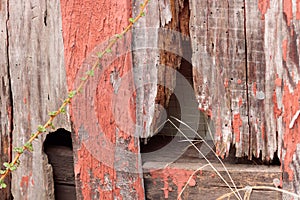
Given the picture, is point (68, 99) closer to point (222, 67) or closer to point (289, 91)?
point (222, 67)

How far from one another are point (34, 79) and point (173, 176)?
77 centimetres

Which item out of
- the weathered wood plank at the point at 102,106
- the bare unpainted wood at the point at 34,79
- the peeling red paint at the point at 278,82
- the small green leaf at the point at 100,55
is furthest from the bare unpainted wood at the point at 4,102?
the peeling red paint at the point at 278,82

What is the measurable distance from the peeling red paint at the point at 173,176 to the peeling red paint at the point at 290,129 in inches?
15.8

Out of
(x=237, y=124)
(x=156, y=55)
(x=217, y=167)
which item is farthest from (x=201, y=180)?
(x=156, y=55)

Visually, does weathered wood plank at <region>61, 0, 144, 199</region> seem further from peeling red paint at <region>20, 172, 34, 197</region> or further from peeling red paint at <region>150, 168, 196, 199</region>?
peeling red paint at <region>20, 172, 34, 197</region>

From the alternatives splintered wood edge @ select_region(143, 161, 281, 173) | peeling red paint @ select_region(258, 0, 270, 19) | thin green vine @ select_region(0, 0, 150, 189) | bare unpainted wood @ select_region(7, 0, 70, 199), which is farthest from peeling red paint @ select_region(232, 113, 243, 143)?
bare unpainted wood @ select_region(7, 0, 70, 199)

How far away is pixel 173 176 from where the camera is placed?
2412 millimetres

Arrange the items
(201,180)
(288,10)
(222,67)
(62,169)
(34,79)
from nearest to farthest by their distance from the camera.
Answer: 1. (288,10)
2. (222,67)
3. (201,180)
4. (34,79)
5. (62,169)

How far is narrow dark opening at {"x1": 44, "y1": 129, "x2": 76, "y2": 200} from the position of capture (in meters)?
2.67

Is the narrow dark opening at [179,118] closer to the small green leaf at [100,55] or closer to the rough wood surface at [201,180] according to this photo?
the rough wood surface at [201,180]

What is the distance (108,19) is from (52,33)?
0.29 m

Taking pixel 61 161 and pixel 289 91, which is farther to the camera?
pixel 61 161

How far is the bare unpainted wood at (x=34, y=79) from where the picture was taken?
99.1 inches

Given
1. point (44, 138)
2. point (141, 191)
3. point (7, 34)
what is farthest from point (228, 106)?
point (7, 34)
